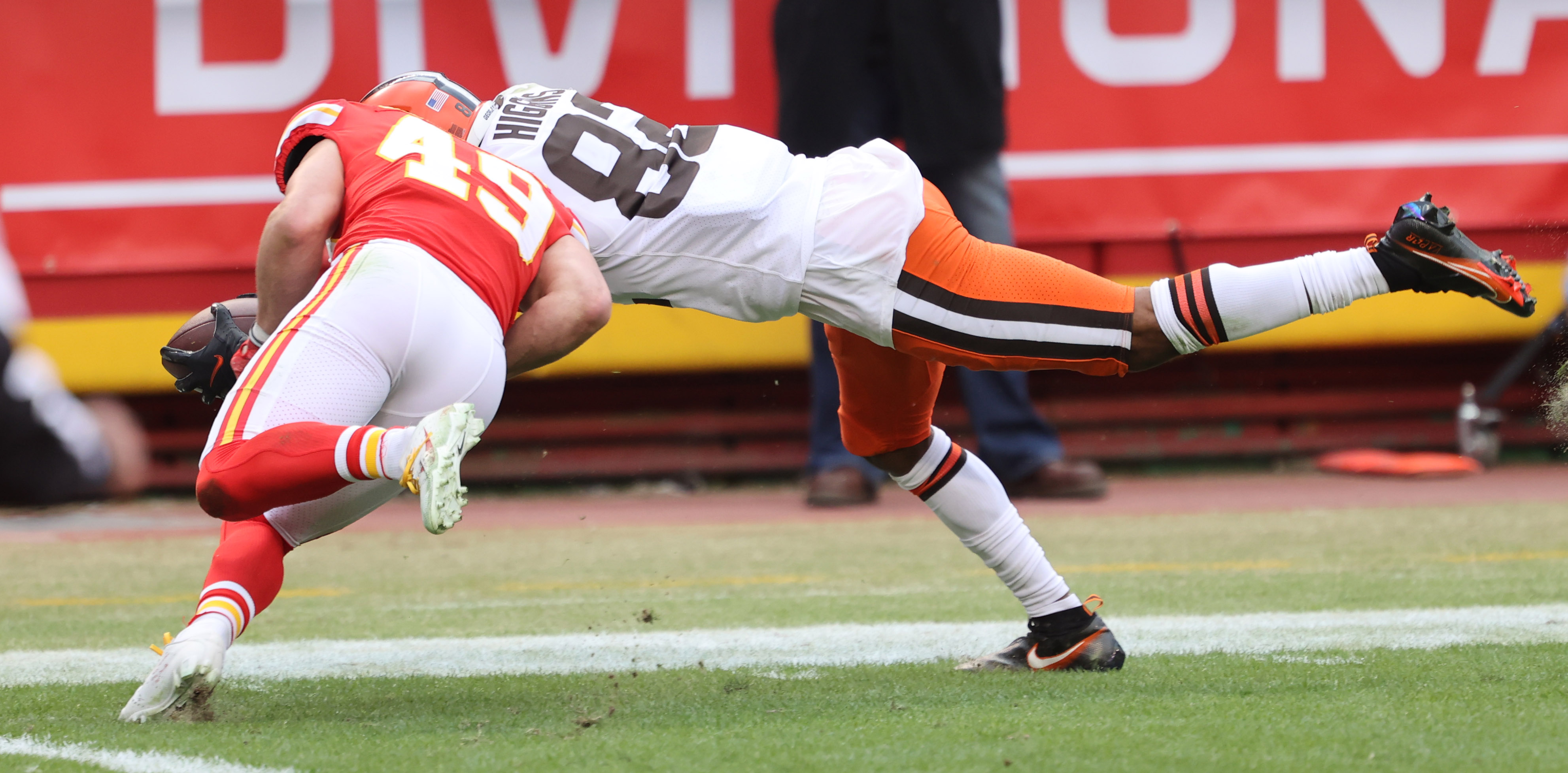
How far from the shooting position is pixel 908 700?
294cm

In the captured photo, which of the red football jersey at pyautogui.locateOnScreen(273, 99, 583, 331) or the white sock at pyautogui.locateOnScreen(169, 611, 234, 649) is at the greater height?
the red football jersey at pyautogui.locateOnScreen(273, 99, 583, 331)

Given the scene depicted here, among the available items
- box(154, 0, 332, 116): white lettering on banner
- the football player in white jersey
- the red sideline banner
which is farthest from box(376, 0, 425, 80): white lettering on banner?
the football player in white jersey

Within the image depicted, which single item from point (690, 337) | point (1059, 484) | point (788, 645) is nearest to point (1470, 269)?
point (788, 645)

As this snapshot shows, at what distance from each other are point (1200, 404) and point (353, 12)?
500 centimetres

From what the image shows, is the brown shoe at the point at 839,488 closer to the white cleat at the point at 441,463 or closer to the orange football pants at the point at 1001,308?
the orange football pants at the point at 1001,308

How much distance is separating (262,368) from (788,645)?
1.54m

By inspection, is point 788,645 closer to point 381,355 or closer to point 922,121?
point 381,355

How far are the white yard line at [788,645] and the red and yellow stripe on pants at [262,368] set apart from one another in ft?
2.91

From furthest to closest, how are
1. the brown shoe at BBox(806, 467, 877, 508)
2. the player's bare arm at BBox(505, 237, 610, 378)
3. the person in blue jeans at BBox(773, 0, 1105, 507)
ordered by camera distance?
the brown shoe at BBox(806, 467, 877, 508) → the person in blue jeans at BBox(773, 0, 1105, 507) → the player's bare arm at BBox(505, 237, 610, 378)

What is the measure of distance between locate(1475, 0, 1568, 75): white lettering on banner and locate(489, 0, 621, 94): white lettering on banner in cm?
455

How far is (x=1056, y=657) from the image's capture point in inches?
131

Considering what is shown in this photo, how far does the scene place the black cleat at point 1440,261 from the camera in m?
2.87

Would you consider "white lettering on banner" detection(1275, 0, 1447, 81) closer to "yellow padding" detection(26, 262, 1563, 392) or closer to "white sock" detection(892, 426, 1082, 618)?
"yellow padding" detection(26, 262, 1563, 392)

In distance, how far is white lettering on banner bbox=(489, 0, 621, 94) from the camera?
807cm
